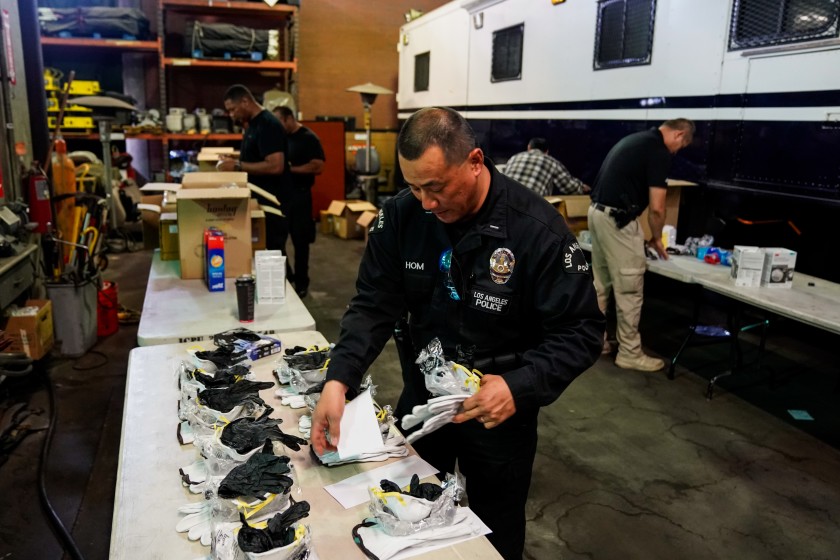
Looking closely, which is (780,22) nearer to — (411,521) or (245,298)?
(245,298)

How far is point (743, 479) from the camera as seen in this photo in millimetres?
3107

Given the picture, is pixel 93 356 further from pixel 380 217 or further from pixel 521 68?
pixel 521 68

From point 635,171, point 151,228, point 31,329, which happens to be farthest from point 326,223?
point 635,171

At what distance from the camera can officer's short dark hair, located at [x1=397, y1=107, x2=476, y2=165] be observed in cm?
142

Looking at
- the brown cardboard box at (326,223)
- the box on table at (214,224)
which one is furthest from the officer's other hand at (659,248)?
the brown cardboard box at (326,223)

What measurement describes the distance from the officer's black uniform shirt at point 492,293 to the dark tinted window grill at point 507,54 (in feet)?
19.0

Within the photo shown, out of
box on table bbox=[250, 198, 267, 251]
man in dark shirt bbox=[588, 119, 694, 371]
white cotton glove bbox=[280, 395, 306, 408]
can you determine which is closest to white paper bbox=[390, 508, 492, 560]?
white cotton glove bbox=[280, 395, 306, 408]

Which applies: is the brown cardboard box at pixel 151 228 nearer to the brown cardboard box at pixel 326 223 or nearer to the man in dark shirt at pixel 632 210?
the man in dark shirt at pixel 632 210

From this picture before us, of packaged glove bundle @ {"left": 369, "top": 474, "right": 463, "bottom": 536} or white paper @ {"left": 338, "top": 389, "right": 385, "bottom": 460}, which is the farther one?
white paper @ {"left": 338, "top": 389, "right": 385, "bottom": 460}

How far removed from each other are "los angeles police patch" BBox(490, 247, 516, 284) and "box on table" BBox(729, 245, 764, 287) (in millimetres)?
2641

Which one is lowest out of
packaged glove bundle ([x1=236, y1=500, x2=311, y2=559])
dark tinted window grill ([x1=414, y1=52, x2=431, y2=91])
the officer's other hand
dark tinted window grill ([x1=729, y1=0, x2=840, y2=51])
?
packaged glove bundle ([x1=236, y1=500, x2=311, y2=559])

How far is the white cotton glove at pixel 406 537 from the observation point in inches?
49.7

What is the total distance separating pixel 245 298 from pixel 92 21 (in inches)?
318

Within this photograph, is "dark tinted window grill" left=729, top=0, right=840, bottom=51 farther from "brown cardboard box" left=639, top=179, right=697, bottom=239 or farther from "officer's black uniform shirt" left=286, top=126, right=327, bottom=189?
"officer's black uniform shirt" left=286, top=126, right=327, bottom=189
